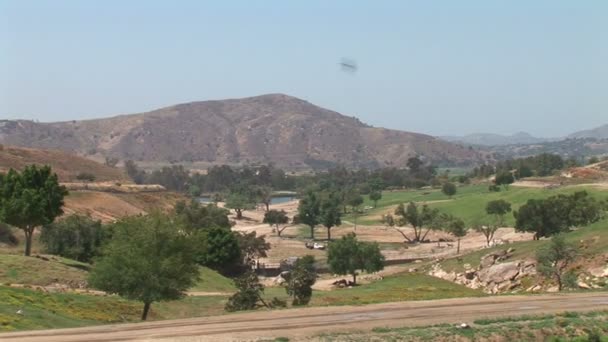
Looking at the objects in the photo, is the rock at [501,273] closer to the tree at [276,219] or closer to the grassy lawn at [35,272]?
the grassy lawn at [35,272]

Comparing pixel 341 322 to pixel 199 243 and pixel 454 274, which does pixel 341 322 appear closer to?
pixel 199 243

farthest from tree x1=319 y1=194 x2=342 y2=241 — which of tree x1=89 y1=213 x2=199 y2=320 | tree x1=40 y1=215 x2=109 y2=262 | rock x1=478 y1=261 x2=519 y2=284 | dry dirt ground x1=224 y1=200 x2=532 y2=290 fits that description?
tree x1=89 y1=213 x2=199 y2=320

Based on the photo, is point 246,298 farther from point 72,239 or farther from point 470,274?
point 72,239

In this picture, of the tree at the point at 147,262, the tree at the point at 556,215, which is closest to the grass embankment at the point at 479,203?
the tree at the point at 556,215

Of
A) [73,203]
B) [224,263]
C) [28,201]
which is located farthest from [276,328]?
[73,203]


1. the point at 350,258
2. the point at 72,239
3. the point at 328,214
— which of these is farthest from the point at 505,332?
the point at 328,214

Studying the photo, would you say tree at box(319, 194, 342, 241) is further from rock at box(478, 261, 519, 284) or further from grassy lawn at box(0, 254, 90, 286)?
grassy lawn at box(0, 254, 90, 286)
